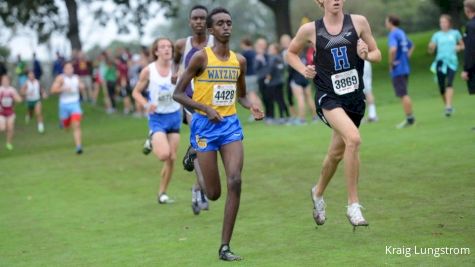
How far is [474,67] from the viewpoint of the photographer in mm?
14219

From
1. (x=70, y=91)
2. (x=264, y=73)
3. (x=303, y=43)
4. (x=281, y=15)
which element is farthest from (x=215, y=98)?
(x=281, y=15)

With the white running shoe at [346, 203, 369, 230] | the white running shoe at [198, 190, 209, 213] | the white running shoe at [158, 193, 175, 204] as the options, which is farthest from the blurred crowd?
the white running shoe at [346, 203, 369, 230]

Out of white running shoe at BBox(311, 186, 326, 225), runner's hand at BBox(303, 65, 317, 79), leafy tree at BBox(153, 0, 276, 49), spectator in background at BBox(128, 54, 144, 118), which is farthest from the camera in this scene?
leafy tree at BBox(153, 0, 276, 49)

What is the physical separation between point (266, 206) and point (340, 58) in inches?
123

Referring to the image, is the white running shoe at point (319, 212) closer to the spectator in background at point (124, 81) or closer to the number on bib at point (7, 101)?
the number on bib at point (7, 101)

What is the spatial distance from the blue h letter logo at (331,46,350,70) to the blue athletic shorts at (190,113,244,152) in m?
1.24

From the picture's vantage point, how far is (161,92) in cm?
1317

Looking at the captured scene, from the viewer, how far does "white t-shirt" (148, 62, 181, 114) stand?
1309cm

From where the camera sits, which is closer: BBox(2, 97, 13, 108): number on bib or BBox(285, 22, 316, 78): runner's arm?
BBox(285, 22, 316, 78): runner's arm

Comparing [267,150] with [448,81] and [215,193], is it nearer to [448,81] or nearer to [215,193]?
[448,81]

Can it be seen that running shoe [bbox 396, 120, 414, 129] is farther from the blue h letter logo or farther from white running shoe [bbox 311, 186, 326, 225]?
the blue h letter logo

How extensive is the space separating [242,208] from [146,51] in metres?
17.9

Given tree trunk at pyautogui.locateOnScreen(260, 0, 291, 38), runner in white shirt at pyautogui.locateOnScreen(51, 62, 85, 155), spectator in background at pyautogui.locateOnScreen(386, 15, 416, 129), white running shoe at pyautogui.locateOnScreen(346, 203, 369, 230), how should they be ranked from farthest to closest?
1. tree trunk at pyautogui.locateOnScreen(260, 0, 291, 38)
2. runner in white shirt at pyautogui.locateOnScreen(51, 62, 85, 155)
3. spectator in background at pyautogui.locateOnScreen(386, 15, 416, 129)
4. white running shoe at pyautogui.locateOnScreen(346, 203, 369, 230)

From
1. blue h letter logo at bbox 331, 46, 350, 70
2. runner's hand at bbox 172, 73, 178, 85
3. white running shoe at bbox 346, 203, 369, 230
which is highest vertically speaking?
blue h letter logo at bbox 331, 46, 350, 70
